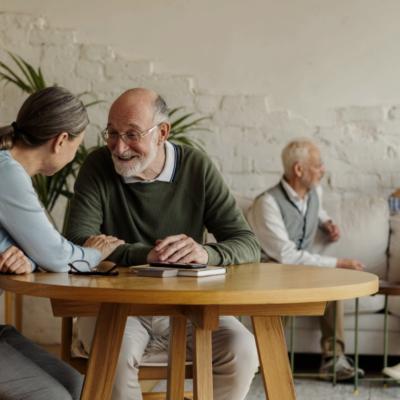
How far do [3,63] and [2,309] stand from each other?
1.41 m

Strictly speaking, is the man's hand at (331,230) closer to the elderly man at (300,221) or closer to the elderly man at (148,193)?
the elderly man at (300,221)

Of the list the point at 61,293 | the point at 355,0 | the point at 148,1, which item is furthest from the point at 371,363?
the point at 61,293

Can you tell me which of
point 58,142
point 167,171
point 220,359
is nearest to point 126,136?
A: point 167,171

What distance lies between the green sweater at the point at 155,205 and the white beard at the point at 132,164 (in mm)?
52

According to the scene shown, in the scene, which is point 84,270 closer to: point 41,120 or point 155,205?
point 41,120

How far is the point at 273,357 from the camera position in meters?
2.36

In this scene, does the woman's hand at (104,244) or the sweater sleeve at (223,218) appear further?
the sweater sleeve at (223,218)

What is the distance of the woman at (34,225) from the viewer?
2.12m

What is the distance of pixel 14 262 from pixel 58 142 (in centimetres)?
35

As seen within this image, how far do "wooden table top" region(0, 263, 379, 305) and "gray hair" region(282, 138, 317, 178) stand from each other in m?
2.60

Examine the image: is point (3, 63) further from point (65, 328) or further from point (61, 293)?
point (61, 293)

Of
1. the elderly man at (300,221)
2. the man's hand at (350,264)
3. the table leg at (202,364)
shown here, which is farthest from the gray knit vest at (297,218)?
the table leg at (202,364)

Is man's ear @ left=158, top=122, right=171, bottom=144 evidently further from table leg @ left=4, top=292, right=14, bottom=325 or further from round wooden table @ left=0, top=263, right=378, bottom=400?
table leg @ left=4, top=292, right=14, bottom=325

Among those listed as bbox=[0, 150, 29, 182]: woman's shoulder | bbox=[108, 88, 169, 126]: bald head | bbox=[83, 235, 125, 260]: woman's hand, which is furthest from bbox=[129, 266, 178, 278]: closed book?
bbox=[108, 88, 169, 126]: bald head
